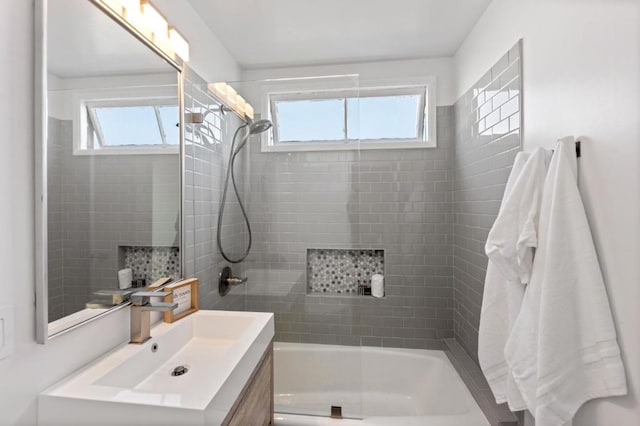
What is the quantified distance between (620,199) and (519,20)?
1216mm

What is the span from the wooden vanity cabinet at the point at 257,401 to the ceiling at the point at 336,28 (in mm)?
2084

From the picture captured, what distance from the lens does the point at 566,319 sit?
1.10m

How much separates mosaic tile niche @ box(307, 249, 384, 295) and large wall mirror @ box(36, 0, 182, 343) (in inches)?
41.8

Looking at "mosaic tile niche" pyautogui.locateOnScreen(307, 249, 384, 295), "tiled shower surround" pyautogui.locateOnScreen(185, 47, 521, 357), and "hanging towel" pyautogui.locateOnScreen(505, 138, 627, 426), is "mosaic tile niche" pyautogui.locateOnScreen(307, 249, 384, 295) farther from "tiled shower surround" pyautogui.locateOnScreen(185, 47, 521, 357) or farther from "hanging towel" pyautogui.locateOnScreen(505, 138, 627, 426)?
"hanging towel" pyautogui.locateOnScreen(505, 138, 627, 426)

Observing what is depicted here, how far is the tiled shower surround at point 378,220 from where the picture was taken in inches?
79.7

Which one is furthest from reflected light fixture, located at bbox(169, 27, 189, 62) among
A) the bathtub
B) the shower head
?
the bathtub

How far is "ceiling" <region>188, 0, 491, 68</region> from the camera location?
1976mm

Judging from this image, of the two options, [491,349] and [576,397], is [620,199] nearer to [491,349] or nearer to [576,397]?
[576,397]

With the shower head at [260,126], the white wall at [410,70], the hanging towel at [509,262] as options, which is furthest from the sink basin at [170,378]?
the white wall at [410,70]

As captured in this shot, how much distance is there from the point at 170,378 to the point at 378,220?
1.94 m

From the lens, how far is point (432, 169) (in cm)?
270

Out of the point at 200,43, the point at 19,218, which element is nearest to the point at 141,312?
the point at 19,218

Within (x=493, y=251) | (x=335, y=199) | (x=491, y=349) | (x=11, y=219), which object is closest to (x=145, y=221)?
(x=11, y=219)

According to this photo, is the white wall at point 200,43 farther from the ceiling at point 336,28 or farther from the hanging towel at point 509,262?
the hanging towel at point 509,262
